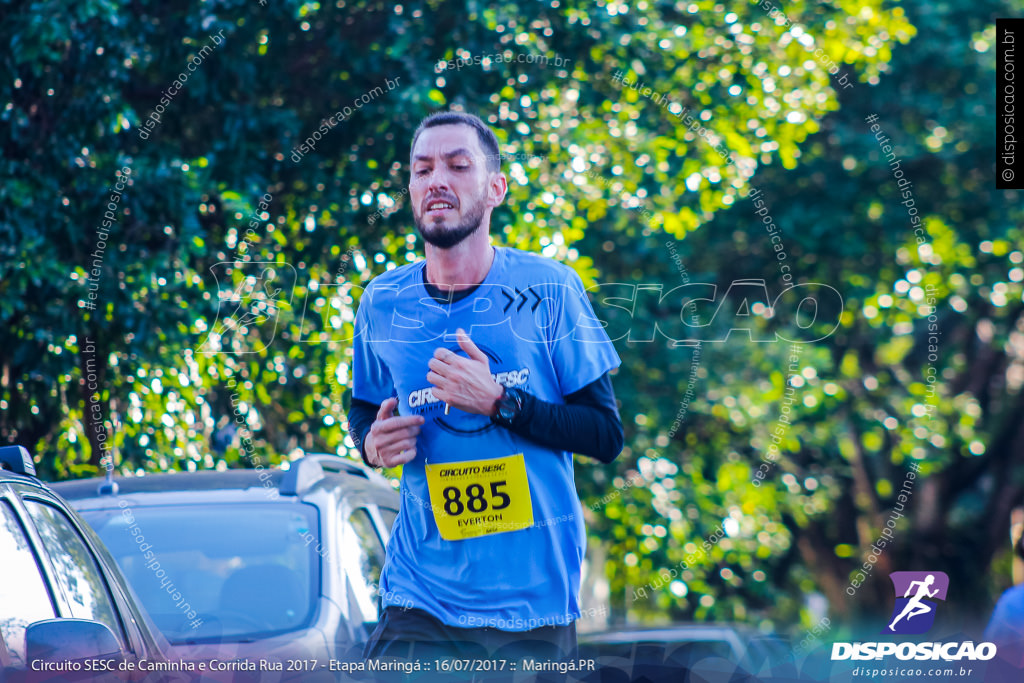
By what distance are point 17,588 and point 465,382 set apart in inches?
42.5

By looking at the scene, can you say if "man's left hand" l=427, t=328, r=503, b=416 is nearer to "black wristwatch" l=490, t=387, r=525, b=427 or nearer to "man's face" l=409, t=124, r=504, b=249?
"black wristwatch" l=490, t=387, r=525, b=427

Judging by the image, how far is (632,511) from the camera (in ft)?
25.4

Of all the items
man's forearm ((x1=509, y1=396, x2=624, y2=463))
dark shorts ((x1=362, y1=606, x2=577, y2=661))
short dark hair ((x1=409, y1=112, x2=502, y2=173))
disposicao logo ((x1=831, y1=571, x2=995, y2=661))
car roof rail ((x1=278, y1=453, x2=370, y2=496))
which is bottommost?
disposicao logo ((x1=831, y1=571, x2=995, y2=661))

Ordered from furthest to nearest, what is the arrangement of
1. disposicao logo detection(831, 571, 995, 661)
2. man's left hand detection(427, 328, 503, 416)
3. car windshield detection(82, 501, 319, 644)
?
1. car windshield detection(82, 501, 319, 644)
2. disposicao logo detection(831, 571, 995, 661)
3. man's left hand detection(427, 328, 503, 416)

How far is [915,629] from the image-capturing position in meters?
3.36

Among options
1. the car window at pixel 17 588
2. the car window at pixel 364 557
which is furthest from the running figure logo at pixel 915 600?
the car window at pixel 17 588

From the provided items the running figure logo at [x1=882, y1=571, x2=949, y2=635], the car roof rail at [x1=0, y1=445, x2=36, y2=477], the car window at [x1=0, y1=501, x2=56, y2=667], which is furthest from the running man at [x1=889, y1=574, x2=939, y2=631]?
the car roof rail at [x1=0, y1=445, x2=36, y2=477]

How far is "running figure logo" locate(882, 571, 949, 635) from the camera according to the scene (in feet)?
11.1

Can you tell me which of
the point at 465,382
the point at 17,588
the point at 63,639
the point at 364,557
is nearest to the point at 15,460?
the point at 17,588

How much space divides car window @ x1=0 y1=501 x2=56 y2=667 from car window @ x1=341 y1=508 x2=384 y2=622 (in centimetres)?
190

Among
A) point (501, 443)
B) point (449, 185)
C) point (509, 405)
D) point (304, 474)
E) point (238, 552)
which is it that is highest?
point (449, 185)

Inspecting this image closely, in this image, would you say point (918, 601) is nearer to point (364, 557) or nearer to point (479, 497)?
point (479, 497)

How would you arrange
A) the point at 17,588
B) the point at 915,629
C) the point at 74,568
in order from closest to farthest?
the point at 17,588 → the point at 74,568 → the point at 915,629

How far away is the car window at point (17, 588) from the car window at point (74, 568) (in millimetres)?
130
